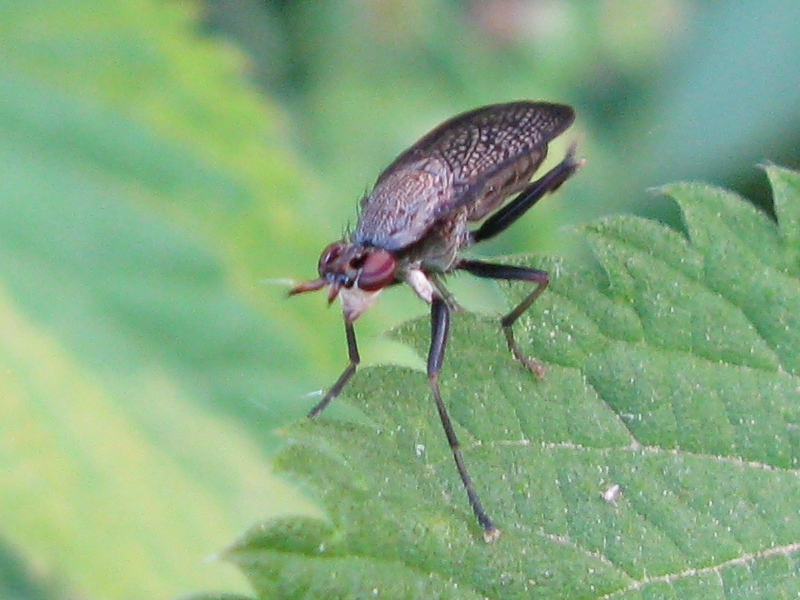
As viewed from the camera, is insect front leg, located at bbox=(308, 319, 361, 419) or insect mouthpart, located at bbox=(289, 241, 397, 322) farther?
insect mouthpart, located at bbox=(289, 241, 397, 322)

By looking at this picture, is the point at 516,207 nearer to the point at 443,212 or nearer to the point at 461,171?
the point at 461,171

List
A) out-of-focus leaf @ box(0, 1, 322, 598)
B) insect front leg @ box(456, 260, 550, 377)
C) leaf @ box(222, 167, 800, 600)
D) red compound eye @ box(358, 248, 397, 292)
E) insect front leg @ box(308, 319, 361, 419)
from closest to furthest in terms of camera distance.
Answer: leaf @ box(222, 167, 800, 600) < insect front leg @ box(456, 260, 550, 377) < insect front leg @ box(308, 319, 361, 419) < red compound eye @ box(358, 248, 397, 292) < out-of-focus leaf @ box(0, 1, 322, 598)

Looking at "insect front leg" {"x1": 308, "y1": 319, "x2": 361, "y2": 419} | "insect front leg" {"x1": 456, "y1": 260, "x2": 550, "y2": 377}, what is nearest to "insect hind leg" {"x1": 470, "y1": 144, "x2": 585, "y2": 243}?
"insect front leg" {"x1": 456, "y1": 260, "x2": 550, "y2": 377}

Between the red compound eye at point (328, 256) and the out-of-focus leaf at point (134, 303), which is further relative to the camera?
the out-of-focus leaf at point (134, 303)

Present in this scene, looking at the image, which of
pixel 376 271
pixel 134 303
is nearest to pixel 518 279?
pixel 376 271

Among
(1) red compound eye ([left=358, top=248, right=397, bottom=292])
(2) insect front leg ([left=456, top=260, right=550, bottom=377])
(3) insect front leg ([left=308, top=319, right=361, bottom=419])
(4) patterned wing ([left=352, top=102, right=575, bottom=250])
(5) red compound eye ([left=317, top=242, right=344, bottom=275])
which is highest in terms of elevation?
(4) patterned wing ([left=352, top=102, right=575, bottom=250])

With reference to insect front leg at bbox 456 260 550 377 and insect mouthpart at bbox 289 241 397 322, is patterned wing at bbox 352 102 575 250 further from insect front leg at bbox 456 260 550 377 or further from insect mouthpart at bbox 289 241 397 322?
insect front leg at bbox 456 260 550 377

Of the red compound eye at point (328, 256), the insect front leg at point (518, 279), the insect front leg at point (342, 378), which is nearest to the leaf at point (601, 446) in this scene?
the insect front leg at point (518, 279)

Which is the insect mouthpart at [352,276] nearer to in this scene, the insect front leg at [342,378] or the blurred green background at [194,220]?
the insect front leg at [342,378]
